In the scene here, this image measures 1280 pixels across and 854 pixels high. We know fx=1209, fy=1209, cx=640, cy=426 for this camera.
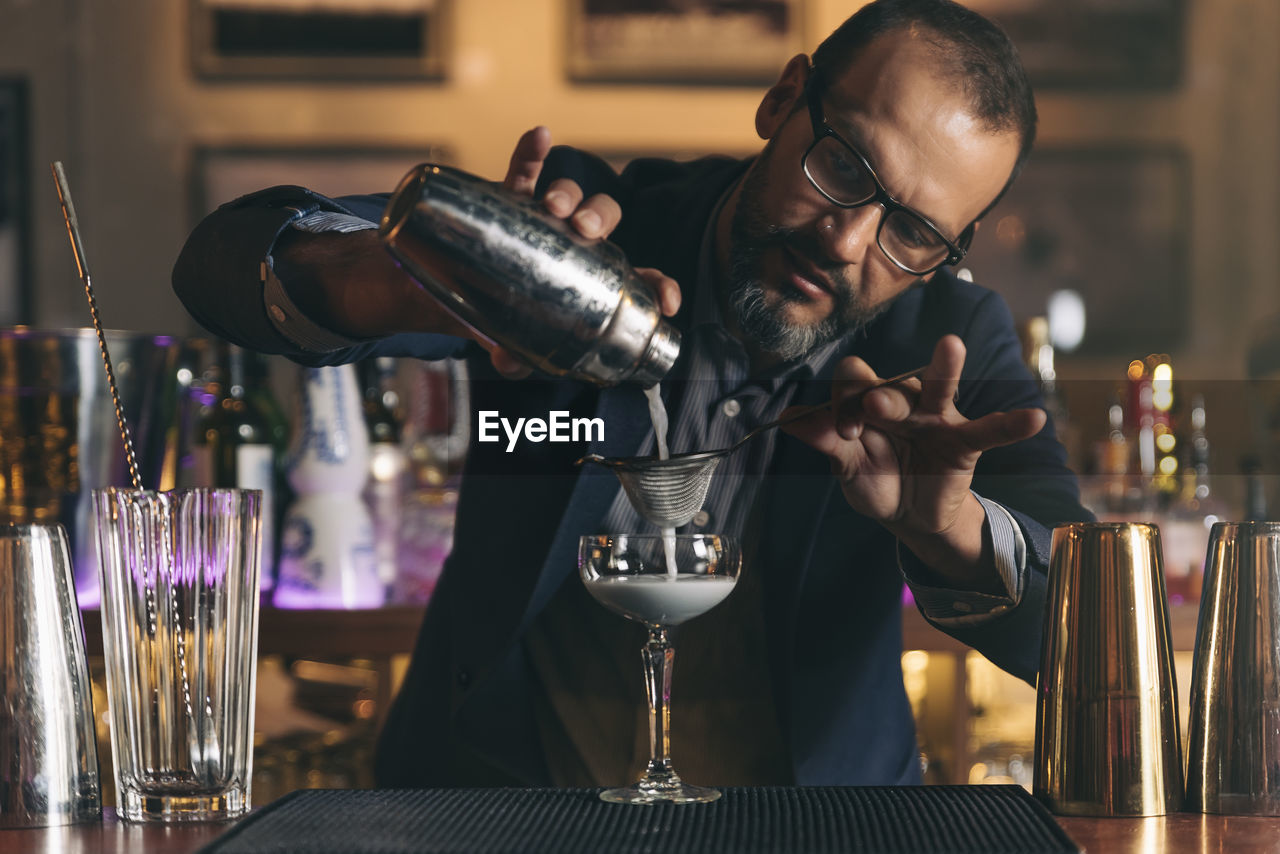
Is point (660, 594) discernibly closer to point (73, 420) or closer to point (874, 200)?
point (874, 200)

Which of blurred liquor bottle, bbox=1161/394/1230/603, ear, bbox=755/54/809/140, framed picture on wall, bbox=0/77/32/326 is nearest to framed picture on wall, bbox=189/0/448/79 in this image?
framed picture on wall, bbox=0/77/32/326

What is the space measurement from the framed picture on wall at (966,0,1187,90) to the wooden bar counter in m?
1.56

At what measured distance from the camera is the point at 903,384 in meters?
0.83

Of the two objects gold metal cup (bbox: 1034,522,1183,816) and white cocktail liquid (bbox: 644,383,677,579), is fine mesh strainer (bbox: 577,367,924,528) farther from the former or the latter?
gold metal cup (bbox: 1034,522,1183,816)

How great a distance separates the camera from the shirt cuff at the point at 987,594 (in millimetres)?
907

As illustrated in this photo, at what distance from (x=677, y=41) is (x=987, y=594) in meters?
1.41

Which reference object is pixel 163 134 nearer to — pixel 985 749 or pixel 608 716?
pixel 608 716

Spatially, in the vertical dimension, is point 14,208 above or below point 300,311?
above

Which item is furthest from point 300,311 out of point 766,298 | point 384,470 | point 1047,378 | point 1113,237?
point 1113,237

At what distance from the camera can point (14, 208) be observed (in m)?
1.99

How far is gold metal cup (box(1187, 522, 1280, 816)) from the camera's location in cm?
78

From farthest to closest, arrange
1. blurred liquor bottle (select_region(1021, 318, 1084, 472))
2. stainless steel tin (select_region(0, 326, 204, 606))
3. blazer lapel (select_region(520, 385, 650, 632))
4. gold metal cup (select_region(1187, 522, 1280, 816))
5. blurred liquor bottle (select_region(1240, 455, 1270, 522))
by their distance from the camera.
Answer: blurred liquor bottle (select_region(1240, 455, 1270, 522)) → blurred liquor bottle (select_region(1021, 318, 1084, 472)) → stainless steel tin (select_region(0, 326, 204, 606)) → blazer lapel (select_region(520, 385, 650, 632)) → gold metal cup (select_region(1187, 522, 1280, 816))

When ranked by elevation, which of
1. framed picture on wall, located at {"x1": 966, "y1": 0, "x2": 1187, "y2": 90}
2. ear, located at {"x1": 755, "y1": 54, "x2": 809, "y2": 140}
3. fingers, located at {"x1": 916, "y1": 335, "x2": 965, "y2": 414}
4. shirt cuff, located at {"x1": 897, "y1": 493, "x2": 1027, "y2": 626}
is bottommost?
shirt cuff, located at {"x1": 897, "y1": 493, "x2": 1027, "y2": 626}

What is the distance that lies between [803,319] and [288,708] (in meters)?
0.95
